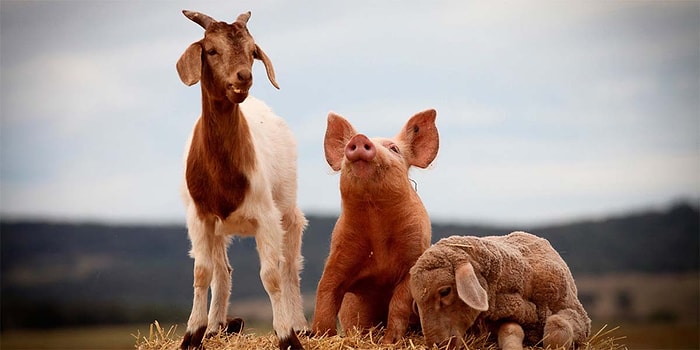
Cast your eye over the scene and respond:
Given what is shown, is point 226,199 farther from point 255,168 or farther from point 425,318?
point 425,318

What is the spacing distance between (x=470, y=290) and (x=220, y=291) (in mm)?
2089

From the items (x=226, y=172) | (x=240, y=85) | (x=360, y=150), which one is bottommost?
(x=226, y=172)

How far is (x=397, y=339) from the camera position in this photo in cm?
642

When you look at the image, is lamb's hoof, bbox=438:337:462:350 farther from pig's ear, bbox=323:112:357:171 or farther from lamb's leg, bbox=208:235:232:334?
lamb's leg, bbox=208:235:232:334

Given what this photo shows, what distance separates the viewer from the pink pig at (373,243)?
648 centimetres

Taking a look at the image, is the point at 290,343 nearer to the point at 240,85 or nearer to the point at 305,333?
the point at 305,333

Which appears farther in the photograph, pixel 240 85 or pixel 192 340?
pixel 192 340

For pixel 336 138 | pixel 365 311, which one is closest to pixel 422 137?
pixel 336 138

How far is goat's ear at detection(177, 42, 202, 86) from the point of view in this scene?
6043 mm

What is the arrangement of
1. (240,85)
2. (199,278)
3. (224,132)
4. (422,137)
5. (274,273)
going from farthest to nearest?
(422,137)
(199,278)
(274,273)
(224,132)
(240,85)

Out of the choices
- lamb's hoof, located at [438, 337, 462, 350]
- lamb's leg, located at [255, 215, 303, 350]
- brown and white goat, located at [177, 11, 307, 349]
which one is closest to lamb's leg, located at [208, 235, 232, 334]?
brown and white goat, located at [177, 11, 307, 349]

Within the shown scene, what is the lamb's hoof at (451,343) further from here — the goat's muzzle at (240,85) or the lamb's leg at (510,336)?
the goat's muzzle at (240,85)

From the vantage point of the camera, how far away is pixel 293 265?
7406mm

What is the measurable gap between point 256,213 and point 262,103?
58.7 inches
